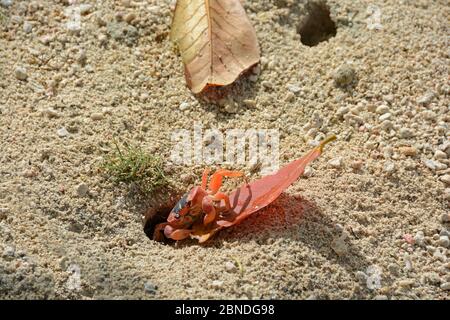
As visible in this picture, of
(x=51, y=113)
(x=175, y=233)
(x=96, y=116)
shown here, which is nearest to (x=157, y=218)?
(x=175, y=233)

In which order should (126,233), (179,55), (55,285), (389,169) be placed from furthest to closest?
(179,55) → (389,169) → (126,233) → (55,285)

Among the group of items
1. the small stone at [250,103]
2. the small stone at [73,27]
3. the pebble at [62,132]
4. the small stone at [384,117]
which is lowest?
the small stone at [384,117]

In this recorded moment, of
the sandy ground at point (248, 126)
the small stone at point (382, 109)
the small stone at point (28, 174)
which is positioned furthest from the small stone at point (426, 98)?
the small stone at point (28, 174)

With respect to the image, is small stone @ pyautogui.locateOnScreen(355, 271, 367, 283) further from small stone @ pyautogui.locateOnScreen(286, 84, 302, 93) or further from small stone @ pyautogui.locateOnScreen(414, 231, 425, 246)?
small stone @ pyautogui.locateOnScreen(286, 84, 302, 93)

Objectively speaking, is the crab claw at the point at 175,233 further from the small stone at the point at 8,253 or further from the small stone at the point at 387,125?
the small stone at the point at 387,125

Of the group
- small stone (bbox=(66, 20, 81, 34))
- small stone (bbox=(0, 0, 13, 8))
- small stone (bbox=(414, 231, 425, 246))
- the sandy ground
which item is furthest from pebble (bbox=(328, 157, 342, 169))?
small stone (bbox=(0, 0, 13, 8))
